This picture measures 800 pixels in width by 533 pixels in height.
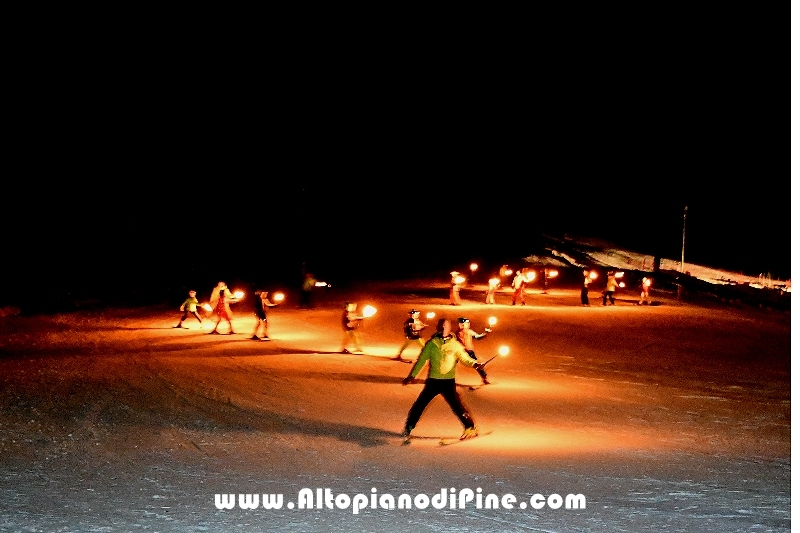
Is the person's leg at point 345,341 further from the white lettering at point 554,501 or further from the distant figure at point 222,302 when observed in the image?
the white lettering at point 554,501

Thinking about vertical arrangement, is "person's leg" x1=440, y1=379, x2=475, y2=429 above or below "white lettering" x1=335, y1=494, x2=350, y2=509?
above

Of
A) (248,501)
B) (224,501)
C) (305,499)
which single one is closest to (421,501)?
(305,499)

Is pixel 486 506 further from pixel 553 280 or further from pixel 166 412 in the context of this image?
pixel 553 280

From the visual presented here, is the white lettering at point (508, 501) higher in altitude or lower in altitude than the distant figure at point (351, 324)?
lower

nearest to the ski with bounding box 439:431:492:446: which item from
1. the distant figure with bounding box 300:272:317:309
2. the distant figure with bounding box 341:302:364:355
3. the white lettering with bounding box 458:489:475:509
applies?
the white lettering with bounding box 458:489:475:509

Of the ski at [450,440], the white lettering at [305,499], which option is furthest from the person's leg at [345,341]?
the white lettering at [305,499]

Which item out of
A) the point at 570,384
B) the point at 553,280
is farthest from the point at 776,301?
the point at 570,384

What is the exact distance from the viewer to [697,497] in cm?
852

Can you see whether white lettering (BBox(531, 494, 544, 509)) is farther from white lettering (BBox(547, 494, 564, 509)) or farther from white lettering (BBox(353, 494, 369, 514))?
white lettering (BBox(353, 494, 369, 514))

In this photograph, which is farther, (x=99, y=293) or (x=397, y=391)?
(x=99, y=293)

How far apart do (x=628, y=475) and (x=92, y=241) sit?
60380mm

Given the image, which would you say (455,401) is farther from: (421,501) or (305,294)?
(305,294)

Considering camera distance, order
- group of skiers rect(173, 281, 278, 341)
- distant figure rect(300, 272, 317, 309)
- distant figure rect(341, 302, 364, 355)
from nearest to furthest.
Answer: distant figure rect(341, 302, 364, 355) → group of skiers rect(173, 281, 278, 341) → distant figure rect(300, 272, 317, 309)

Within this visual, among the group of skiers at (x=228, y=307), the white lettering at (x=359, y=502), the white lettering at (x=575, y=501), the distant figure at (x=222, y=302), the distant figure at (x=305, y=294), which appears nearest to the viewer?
the white lettering at (x=359, y=502)
